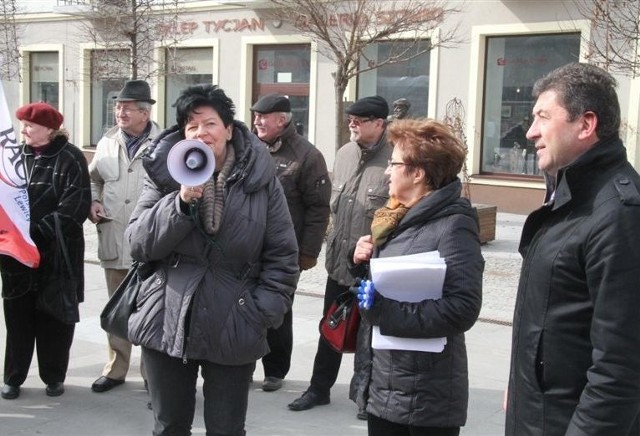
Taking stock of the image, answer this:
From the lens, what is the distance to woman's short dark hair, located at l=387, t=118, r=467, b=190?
10.3ft

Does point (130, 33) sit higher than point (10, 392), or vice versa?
point (130, 33)

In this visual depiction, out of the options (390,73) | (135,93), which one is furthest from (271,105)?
(390,73)

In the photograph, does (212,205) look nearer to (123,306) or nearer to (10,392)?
(123,306)

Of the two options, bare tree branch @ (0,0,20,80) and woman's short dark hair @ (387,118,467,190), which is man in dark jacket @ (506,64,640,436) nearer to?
woman's short dark hair @ (387,118,467,190)

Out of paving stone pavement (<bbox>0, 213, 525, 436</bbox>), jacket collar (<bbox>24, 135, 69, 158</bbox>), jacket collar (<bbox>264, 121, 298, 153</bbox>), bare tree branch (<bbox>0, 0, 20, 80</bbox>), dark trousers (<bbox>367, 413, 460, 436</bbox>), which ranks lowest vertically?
paving stone pavement (<bbox>0, 213, 525, 436</bbox>)

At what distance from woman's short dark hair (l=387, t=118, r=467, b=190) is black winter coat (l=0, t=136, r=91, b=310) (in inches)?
100

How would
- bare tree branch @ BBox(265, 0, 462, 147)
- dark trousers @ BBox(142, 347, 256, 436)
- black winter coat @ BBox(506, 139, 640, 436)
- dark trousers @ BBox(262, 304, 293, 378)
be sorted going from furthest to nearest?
bare tree branch @ BBox(265, 0, 462, 147) < dark trousers @ BBox(262, 304, 293, 378) < dark trousers @ BBox(142, 347, 256, 436) < black winter coat @ BBox(506, 139, 640, 436)

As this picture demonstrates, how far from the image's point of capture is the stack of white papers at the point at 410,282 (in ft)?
9.71

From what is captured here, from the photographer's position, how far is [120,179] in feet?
17.0

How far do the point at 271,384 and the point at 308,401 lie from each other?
434mm

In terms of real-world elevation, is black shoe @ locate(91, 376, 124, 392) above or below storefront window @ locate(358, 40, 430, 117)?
below

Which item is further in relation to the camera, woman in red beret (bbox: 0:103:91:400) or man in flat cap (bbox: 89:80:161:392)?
man in flat cap (bbox: 89:80:161:392)

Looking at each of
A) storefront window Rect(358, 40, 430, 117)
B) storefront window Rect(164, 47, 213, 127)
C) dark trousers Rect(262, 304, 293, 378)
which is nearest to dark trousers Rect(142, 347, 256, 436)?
dark trousers Rect(262, 304, 293, 378)

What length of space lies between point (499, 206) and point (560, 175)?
1428 cm
